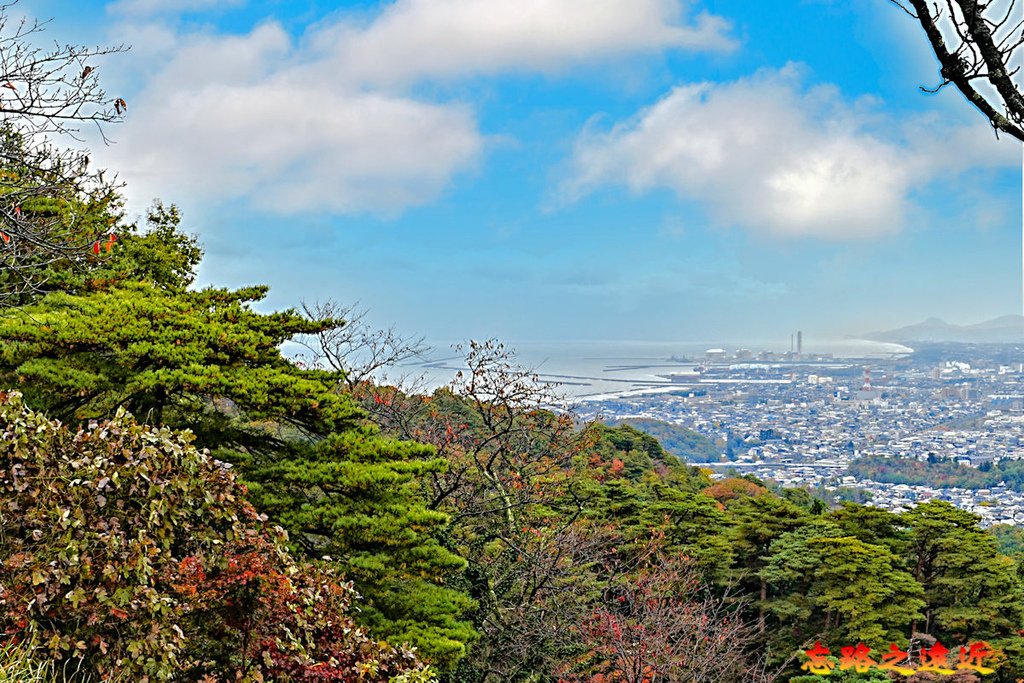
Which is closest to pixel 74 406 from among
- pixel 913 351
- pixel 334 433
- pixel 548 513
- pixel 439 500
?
pixel 334 433

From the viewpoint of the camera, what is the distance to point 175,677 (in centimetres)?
385

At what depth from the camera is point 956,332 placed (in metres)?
70.5

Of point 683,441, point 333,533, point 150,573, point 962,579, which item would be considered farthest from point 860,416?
point 150,573

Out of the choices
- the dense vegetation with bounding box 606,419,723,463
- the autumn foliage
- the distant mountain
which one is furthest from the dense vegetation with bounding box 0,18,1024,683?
the distant mountain

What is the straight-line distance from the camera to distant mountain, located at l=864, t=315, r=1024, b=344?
213ft

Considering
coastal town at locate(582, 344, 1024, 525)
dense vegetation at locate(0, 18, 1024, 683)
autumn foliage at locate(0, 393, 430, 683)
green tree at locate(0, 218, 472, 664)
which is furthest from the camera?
coastal town at locate(582, 344, 1024, 525)

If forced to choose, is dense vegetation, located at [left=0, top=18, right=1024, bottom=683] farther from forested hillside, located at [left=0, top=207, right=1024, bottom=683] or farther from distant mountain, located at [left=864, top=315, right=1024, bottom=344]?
distant mountain, located at [left=864, top=315, right=1024, bottom=344]

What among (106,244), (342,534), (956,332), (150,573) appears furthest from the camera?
(956,332)

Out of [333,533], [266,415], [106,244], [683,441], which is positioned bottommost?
[683,441]

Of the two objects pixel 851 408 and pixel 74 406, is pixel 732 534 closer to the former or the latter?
pixel 74 406

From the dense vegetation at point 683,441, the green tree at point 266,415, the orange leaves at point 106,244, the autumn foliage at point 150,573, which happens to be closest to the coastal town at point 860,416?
the dense vegetation at point 683,441

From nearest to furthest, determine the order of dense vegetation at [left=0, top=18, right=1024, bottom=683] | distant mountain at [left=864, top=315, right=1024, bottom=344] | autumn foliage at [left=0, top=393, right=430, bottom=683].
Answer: autumn foliage at [left=0, top=393, right=430, bottom=683], dense vegetation at [left=0, top=18, right=1024, bottom=683], distant mountain at [left=864, top=315, right=1024, bottom=344]

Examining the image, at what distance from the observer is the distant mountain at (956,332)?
64812mm

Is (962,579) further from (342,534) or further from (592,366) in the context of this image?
(592,366)
